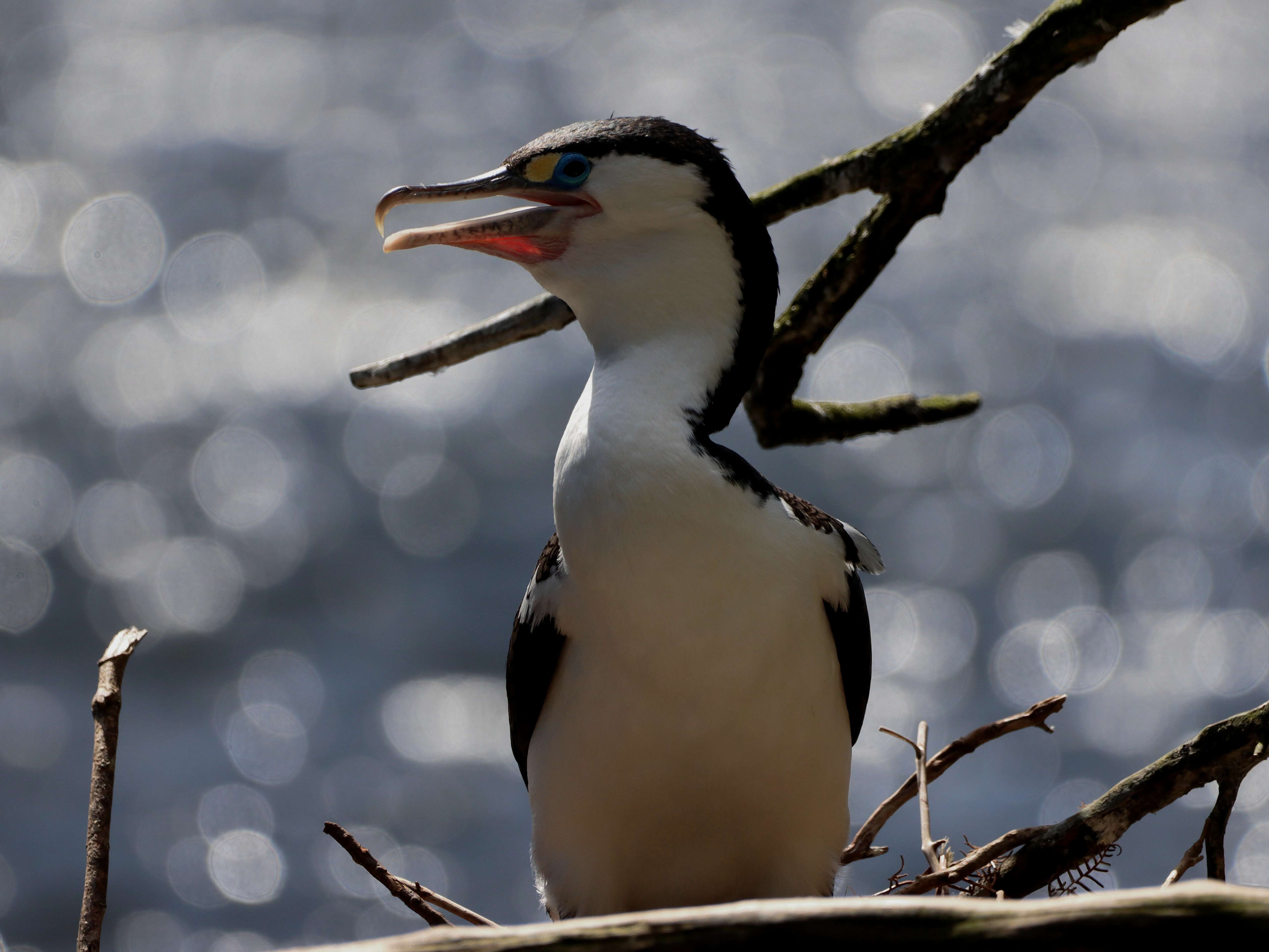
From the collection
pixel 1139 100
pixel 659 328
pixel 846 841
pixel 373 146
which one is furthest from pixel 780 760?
pixel 1139 100

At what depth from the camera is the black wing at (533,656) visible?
283 centimetres

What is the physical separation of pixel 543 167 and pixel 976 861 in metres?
1.63

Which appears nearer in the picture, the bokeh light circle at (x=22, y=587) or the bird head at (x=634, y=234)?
the bird head at (x=634, y=234)

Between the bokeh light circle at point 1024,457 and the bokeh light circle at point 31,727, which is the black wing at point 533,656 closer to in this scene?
the bokeh light circle at point 31,727

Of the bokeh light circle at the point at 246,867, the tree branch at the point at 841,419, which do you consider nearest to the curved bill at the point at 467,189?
the tree branch at the point at 841,419

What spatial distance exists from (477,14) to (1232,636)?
10.0 metres

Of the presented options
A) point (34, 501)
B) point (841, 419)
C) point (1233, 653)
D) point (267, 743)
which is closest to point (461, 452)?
point (267, 743)

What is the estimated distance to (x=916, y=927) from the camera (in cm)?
150

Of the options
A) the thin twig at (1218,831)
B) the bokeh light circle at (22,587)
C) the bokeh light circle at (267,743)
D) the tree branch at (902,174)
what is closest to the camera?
the thin twig at (1218,831)

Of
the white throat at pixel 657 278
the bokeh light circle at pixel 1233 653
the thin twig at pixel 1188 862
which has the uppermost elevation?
the bokeh light circle at pixel 1233 653

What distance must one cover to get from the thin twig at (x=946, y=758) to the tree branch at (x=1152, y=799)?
0.19 meters

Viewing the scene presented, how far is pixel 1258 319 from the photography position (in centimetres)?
1176

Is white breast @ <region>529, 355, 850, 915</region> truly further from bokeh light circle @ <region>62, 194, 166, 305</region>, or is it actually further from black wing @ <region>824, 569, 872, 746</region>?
bokeh light circle @ <region>62, 194, 166, 305</region>

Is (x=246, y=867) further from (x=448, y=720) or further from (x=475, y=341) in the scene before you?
(x=475, y=341)
